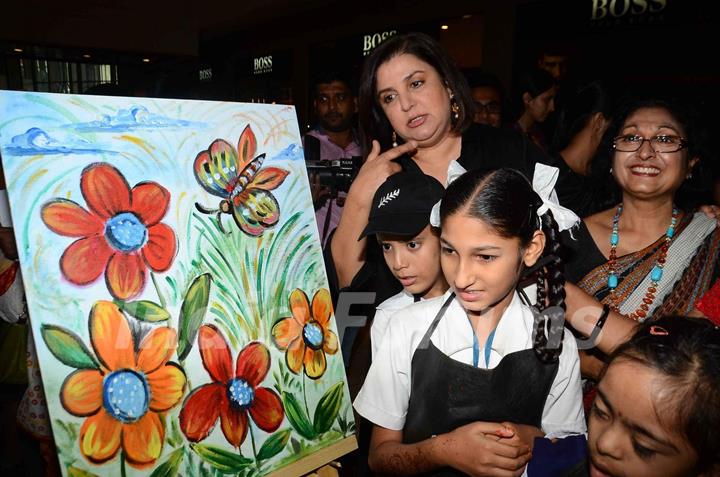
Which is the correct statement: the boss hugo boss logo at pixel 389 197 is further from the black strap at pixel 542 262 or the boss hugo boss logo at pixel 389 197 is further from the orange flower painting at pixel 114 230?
the orange flower painting at pixel 114 230

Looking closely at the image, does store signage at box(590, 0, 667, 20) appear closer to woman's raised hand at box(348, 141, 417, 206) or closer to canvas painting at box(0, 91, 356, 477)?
woman's raised hand at box(348, 141, 417, 206)

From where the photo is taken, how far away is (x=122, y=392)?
2.78ft

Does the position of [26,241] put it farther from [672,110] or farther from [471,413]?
[672,110]

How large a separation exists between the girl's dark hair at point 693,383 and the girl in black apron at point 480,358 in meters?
0.20

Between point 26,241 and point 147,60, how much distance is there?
19.7ft

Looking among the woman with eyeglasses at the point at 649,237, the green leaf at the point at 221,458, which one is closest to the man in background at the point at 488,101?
the woman with eyeglasses at the point at 649,237

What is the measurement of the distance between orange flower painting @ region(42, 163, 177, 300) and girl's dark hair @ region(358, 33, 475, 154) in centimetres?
63

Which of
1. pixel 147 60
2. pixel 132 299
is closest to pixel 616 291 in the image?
pixel 132 299

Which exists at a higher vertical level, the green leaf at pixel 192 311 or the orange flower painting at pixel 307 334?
the green leaf at pixel 192 311

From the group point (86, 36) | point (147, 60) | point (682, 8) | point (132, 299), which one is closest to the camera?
point (132, 299)

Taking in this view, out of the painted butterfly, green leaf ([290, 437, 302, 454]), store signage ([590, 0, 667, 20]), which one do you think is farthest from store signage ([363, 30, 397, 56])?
→ green leaf ([290, 437, 302, 454])

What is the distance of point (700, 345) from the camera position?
0.77m

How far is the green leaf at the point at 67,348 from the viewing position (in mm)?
787

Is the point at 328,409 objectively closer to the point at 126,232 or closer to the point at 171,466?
the point at 171,466
